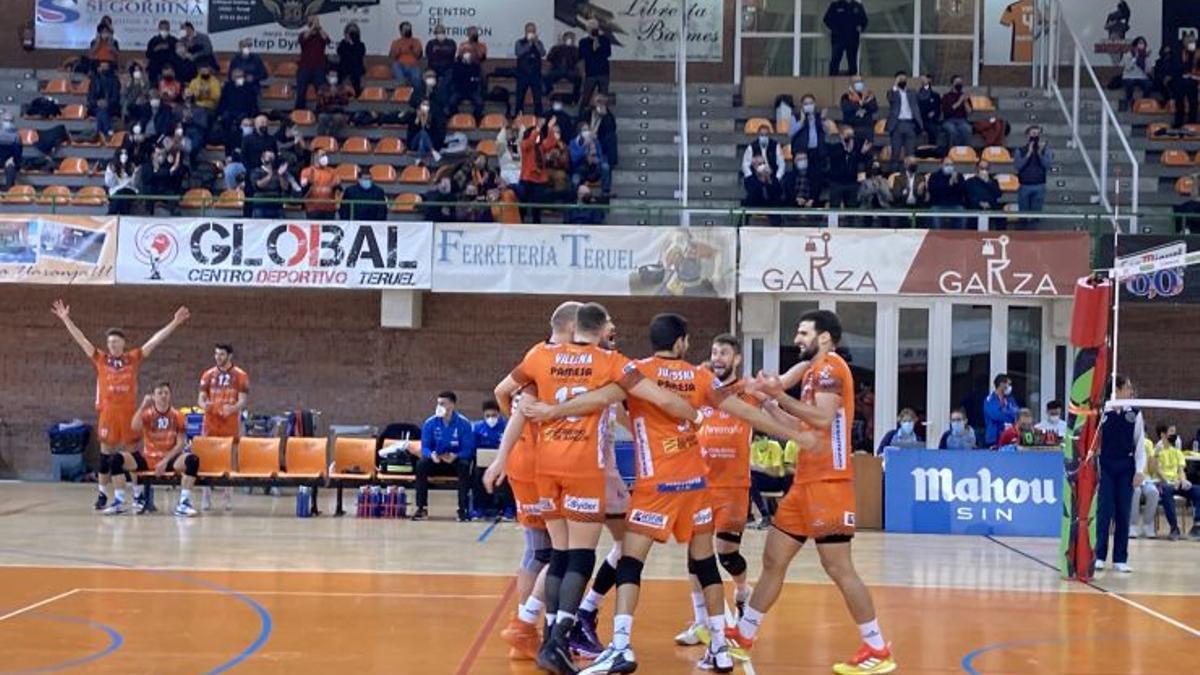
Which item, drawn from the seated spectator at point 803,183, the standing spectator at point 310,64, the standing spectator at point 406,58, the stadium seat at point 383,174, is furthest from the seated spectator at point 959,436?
the standing spectator at point 310,64

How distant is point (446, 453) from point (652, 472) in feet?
33.8

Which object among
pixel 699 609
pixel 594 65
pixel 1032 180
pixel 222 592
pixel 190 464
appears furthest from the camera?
pixel 594 65

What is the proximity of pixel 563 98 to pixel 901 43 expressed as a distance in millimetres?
7586

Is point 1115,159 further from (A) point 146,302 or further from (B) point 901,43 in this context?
(A) point 146,302

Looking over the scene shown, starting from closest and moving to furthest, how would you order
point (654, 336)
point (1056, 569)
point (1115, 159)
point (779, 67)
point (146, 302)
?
point (654, 336), point (1056, 569), point (146, 302), point (1115, 159), point (779, 67)

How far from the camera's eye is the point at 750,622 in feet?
29.1

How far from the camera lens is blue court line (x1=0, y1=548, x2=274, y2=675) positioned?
862 centimetres

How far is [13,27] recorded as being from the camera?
3030 cm

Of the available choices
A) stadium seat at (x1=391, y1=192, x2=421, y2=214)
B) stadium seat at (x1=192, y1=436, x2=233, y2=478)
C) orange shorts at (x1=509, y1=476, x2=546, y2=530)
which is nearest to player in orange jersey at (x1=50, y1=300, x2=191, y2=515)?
stadium seat at (x1=192, y1=436, x2=233, y2=478)

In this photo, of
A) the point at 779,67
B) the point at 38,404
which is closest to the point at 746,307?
the point at 779,67

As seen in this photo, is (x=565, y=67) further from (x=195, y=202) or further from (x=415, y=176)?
(x=195, y=202)

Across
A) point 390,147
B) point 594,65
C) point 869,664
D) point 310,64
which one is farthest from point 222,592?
point 310,64

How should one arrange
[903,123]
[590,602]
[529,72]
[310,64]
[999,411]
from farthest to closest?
[310,64]
[529,72]
[903,123]
[999,411]
[590,602]

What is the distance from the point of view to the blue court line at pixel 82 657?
8.20m
